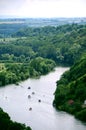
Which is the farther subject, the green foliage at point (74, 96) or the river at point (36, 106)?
the green foliage at point (74, 96)

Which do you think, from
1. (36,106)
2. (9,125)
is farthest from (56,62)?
(9,125)

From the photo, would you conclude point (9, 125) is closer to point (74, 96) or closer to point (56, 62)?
point (74, 96)

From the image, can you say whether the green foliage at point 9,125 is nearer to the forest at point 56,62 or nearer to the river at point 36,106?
the river at point 36,106

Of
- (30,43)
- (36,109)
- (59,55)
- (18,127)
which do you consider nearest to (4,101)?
(36,109)

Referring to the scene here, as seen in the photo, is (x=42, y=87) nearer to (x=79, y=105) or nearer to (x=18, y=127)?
(x=79, y=105)

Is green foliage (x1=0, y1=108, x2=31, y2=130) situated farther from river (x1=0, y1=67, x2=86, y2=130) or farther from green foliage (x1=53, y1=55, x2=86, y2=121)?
green foliage (x1=53, y1=55, x2=86, y2=121)

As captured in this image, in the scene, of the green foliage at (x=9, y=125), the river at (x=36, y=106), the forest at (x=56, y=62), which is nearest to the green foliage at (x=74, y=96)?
the forest at (x=56, y=62)
